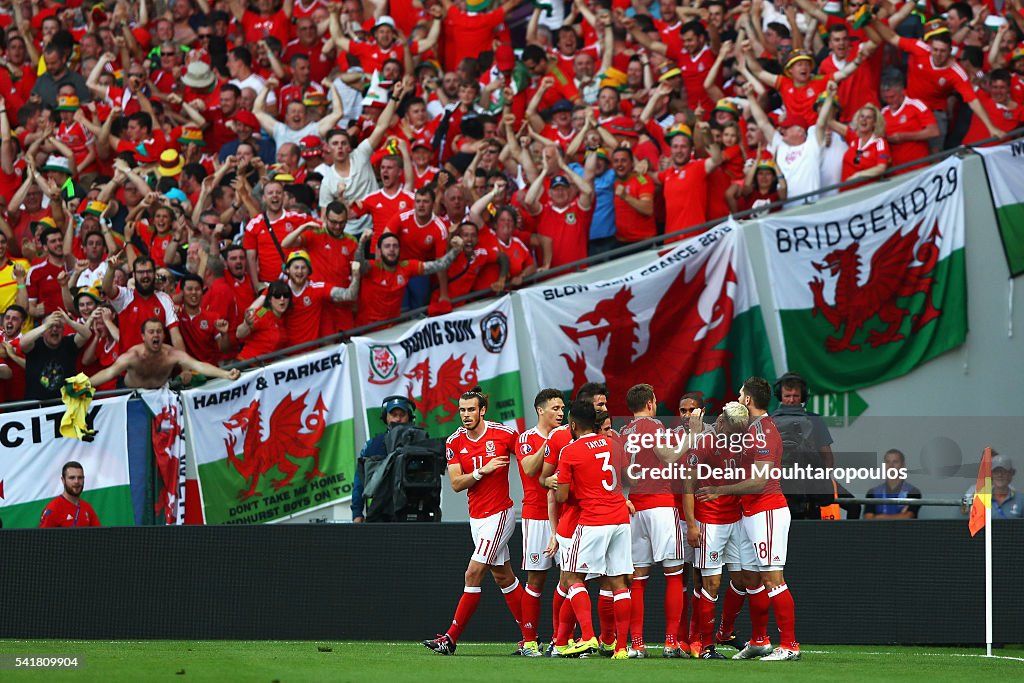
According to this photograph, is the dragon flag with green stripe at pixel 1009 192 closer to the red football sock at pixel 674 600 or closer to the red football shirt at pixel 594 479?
the red football sock at pixel 674 600

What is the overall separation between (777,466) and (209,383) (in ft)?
23.1

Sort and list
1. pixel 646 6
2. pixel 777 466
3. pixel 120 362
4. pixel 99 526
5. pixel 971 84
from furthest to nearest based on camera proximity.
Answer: pixel 646 6 < pixel 971 84 < pixel 120 362 < pixel 99 526 < pixel 777 466

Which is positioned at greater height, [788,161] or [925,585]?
[788,161]

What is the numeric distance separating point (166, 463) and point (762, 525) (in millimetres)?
7002

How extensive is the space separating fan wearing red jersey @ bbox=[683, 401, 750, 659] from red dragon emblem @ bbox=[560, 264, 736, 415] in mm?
4876

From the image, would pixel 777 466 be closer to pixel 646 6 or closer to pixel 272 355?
pixel 272 355

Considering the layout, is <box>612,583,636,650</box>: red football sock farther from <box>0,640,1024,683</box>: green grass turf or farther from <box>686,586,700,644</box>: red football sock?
<box>686,586,700,644</box>: red football sock

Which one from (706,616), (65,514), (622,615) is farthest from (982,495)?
(65,514)

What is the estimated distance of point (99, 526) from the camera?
1477cm

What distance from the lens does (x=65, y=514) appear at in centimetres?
1526

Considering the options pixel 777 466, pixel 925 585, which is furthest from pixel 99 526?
pixel 925 585

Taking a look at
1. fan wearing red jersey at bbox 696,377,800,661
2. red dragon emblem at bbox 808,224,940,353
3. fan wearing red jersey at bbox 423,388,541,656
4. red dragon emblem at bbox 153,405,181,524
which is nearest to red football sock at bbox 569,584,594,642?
fan wearing red jersey at bbox 423,388,541,656

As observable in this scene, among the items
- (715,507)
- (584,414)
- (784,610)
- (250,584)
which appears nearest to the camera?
(784,610)

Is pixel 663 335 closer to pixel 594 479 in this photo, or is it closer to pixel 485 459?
pixel 485 459
